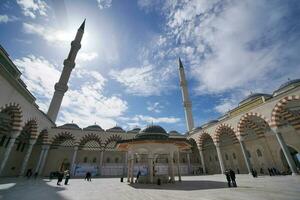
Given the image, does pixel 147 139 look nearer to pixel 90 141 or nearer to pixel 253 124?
pixel 253 124

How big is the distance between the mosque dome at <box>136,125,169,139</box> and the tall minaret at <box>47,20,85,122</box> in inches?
640

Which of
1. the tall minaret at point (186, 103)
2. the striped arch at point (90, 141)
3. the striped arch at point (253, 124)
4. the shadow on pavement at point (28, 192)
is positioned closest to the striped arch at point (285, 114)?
the striped arch at point (253, 124)

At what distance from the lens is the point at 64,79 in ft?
79.9

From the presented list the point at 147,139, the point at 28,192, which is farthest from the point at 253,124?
the point at 28,192

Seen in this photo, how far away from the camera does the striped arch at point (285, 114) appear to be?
12.2 meters

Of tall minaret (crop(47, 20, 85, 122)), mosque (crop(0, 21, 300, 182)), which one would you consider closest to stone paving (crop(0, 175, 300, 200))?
mosque (crop(0, 21, 300, 182))

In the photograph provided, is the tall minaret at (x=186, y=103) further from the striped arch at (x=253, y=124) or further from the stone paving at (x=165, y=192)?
the stone paving at (x=165, y=192)

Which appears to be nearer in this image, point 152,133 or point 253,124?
point 152,133

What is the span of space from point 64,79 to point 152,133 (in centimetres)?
1918

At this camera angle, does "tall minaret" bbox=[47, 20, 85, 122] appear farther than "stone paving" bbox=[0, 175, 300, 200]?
Yes

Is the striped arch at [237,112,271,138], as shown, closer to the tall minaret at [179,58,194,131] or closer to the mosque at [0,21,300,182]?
the mosque at [0,21,300,182]

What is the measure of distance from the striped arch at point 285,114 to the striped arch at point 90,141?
65.9ft

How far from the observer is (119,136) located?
23.3 m

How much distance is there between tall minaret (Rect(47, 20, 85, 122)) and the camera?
22484 millimetres
